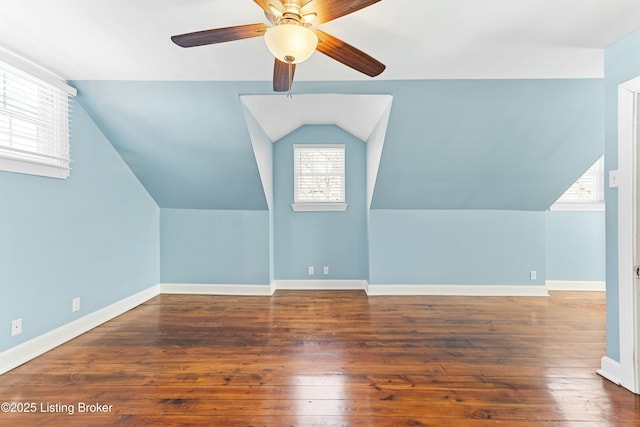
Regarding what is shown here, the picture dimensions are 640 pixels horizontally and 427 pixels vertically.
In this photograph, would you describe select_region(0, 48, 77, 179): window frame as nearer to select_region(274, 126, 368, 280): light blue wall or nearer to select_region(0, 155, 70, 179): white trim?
select_region(0, 155, 70, 179): white trim

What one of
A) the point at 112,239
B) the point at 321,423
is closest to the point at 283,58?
the point at 321,423

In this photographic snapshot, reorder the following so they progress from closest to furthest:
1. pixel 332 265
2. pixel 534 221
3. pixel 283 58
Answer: pixel 283 58, pixel 534 221, pixel 332 265

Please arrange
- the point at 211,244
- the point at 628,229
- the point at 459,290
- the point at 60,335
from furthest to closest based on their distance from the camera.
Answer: the point at 211,244 < the point at 459,290 < the point at 60,335 < the point at 628,229

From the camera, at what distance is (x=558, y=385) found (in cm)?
206

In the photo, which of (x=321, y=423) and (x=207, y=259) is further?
(x=207, y=259)

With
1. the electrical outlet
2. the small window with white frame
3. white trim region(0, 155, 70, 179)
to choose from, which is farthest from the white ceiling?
the small window with white frame

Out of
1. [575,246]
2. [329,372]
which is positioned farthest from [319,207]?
[575,246]

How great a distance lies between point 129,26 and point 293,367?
2.58m

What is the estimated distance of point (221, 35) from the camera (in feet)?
5.02

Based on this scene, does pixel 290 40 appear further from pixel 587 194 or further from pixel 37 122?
pixel 587 194

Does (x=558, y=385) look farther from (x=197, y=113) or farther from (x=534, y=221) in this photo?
(x=197, y=113)

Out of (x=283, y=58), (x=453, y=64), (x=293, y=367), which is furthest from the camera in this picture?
(x=453, y=64)

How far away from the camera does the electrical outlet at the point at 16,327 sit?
88.4 inches

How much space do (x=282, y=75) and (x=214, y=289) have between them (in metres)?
3.34
